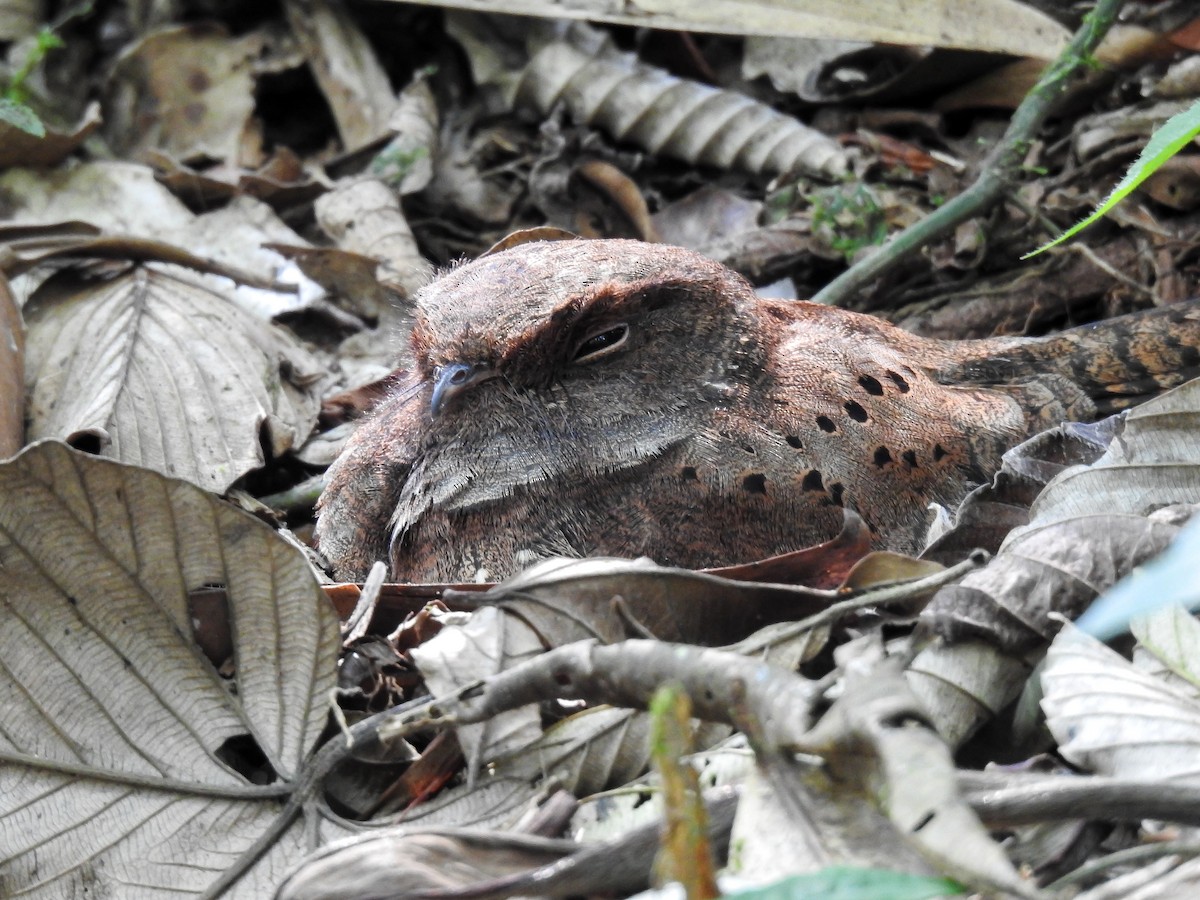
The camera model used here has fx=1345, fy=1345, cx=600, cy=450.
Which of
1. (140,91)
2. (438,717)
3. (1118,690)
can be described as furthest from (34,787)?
(140,91)

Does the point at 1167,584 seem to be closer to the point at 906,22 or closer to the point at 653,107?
the point at 906,22

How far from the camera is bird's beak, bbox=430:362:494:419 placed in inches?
119

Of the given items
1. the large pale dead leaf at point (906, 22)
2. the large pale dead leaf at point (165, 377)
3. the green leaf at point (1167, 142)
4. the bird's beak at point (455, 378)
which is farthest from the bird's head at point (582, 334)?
the large pale dead leaf at point (906, 22)

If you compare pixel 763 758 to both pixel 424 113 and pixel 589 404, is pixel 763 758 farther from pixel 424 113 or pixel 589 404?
pixel 424 113

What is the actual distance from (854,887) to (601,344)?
6.21 ft

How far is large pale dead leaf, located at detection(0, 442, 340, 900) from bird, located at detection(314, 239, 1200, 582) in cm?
74

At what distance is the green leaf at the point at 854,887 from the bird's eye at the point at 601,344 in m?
1.82


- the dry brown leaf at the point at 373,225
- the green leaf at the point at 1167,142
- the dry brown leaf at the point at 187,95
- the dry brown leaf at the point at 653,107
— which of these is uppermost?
the green leaf at the point at 1167,142

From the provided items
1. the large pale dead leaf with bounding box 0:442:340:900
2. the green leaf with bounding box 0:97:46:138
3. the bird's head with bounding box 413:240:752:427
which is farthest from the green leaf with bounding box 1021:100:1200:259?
the green leaf with bounding box 0:97:46:138

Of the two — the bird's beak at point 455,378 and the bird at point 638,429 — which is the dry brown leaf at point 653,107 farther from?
the bird's beak at point 455,378

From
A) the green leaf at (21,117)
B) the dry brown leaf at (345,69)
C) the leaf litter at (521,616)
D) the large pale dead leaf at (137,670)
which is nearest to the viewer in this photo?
the leaf litter at (521,616)

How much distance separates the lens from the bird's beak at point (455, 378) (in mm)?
3012

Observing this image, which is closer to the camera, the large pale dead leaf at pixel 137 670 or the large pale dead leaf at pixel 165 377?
the large pale dead leaf at pixel 137 670

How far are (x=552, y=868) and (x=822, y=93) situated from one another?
13.2ft
